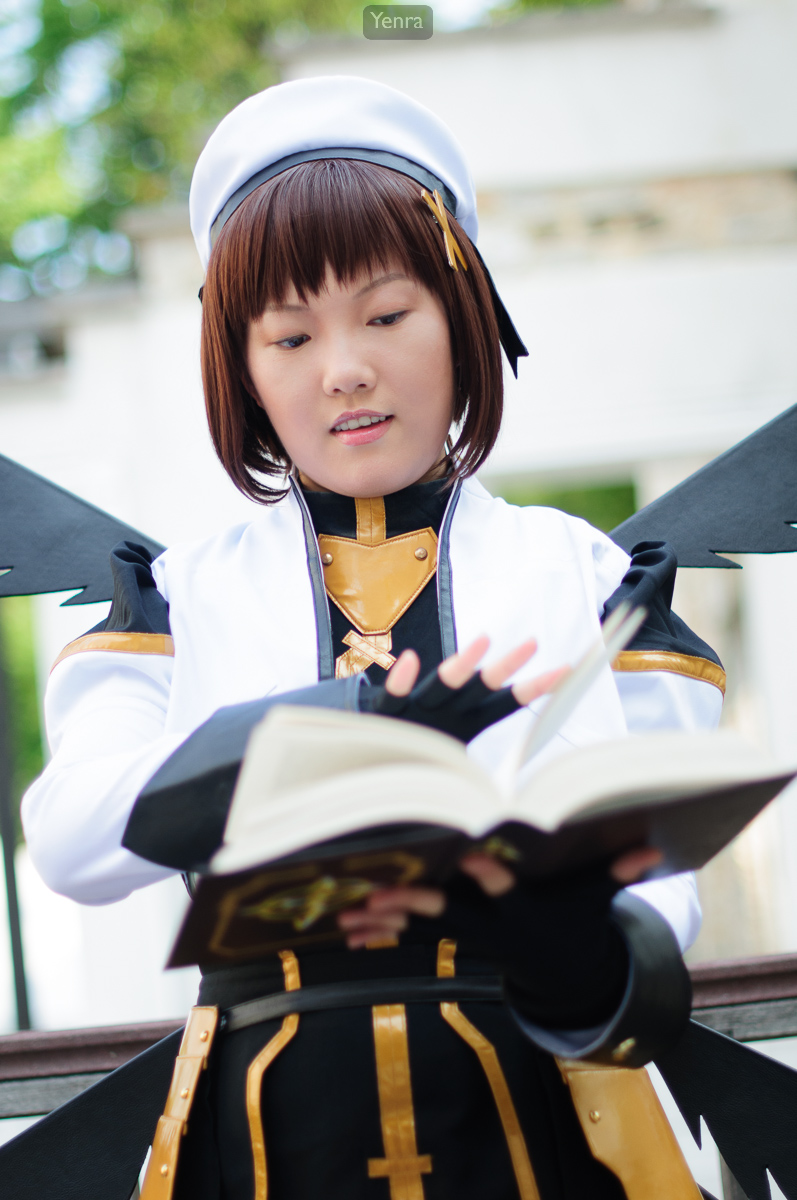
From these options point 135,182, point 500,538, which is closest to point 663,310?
point 500,538

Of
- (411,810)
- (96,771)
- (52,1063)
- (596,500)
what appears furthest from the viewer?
(596,500)

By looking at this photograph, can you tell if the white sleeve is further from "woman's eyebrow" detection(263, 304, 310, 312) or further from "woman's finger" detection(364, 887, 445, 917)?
"woman's eyebrow" detection(263, 304, 310, 312)

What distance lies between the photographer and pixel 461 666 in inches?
31.4

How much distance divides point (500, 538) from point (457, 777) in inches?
21.9

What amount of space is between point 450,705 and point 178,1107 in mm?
505

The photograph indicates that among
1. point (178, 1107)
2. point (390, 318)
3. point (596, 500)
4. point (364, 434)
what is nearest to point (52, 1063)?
point (178, 1107)

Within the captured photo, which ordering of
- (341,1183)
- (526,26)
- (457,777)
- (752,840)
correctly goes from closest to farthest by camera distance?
(457,777) < (341,1183) < (526,26) < (752,840)

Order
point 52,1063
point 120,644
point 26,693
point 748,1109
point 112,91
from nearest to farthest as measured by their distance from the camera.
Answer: point 120,644, point 748,1109, point 52,1063, point 26,693, point 112,91

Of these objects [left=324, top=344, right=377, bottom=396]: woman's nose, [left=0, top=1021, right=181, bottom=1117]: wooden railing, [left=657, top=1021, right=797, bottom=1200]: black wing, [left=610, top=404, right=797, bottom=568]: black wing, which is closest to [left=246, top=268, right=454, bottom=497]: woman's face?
[left=324, top=344, right=377, bottom=396]: woman's nose

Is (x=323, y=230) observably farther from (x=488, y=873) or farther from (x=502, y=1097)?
(x=502, y=1097)

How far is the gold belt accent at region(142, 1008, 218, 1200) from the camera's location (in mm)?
988

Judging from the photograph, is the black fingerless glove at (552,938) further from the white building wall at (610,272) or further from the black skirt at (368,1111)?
the white building wall at (610,272)

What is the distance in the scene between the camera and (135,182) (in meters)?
9.51

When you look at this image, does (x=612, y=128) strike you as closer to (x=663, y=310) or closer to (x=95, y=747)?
(x=663, y=310)
